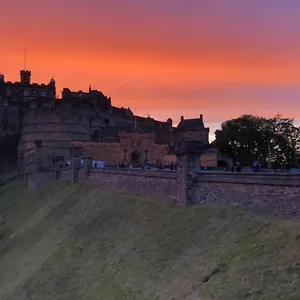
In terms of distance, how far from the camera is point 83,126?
75875 millimetres

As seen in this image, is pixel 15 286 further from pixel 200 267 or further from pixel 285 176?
pixel 285 176

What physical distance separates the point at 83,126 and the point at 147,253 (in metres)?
55.2

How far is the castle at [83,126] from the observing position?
6762cm

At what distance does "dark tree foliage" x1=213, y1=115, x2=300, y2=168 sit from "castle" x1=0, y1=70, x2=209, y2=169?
320 inches

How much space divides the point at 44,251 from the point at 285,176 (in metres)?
16.7

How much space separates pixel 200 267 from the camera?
18250 millimetres

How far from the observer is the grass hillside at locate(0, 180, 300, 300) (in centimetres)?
1593

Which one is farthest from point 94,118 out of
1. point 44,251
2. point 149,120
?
point 44,251

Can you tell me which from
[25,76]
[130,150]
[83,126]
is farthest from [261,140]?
[25,76]

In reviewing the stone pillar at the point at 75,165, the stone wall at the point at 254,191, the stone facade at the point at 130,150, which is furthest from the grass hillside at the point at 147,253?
the stone facade at the point at 130,150

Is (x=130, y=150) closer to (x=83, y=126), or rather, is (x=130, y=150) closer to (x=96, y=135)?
(x=96, y=135)

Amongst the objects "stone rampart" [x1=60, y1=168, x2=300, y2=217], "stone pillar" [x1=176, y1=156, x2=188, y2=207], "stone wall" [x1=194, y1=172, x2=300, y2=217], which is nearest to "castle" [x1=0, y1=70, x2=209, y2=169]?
"stone rampart" [x1=60, y1=168, x2=300, y2=217]

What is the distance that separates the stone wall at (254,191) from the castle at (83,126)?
41.7 m

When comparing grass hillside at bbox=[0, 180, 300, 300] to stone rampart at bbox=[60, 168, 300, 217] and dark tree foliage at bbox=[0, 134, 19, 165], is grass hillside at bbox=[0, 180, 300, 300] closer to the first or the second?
stone rampart at bbox=[60, 168, 300, 217]
